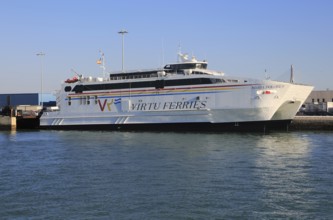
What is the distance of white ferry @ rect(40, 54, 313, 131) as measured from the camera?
39.6 m

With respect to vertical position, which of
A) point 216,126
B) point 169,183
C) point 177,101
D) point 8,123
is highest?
point 177,101

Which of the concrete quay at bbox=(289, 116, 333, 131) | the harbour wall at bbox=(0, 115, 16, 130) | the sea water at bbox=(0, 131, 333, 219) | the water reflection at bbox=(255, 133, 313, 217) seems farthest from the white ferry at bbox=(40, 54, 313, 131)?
the sea water at bbox=(0, 131, 333, 219)

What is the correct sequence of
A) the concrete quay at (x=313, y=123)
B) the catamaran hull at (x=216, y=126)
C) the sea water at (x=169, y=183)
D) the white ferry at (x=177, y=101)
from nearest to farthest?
1. the sea water at (x=169, y=183)
2. the white ferry at (x=177, y=101)
3. the catamaran hull at (x=216, y=126)
4. the concrete quay at (x=313, y=123)

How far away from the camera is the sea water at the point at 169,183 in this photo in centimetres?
1302

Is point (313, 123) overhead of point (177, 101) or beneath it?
beneath

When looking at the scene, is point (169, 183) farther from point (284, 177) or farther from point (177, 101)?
point (177, 101)

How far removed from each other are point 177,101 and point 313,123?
14.2m

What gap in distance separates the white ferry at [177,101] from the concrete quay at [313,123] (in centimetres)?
534

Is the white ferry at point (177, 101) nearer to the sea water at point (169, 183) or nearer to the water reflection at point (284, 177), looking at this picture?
the water reflection at point (284, 177)

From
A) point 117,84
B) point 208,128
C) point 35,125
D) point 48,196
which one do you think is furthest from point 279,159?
point 35,125

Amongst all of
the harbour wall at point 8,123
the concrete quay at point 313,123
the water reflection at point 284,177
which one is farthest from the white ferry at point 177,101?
the water reflection at point 284,177

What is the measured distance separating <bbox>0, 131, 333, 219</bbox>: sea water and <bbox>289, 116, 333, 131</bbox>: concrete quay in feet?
60.4

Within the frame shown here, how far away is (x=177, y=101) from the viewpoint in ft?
139

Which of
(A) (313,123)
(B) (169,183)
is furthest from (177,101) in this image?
(B) (169,183)
